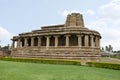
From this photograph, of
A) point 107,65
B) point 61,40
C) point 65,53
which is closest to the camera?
point 107,65

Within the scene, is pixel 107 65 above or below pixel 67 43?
below

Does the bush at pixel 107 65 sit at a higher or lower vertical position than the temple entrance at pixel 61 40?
lower

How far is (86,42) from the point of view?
3400 centimetres

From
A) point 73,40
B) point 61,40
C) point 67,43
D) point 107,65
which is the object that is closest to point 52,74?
point 107,65

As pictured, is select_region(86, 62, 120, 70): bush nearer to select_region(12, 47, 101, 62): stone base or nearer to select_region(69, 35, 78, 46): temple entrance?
select_region(12, 47, 101, 62): stone base

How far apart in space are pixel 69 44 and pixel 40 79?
2407 cm

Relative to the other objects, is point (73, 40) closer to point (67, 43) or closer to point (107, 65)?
point (67, 43)

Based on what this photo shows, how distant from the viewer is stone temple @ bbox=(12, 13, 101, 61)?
32969 mm

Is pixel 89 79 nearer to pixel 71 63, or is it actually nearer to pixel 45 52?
pixel 71 63

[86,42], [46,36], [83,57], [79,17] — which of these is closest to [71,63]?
[83,57]

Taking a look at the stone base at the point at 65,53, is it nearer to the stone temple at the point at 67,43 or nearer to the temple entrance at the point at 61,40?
the stone temple at the point at 67,43

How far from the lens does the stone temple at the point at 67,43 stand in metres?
33.0

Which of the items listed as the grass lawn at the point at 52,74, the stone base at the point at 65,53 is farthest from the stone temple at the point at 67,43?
the grass lawn at the point at 52,74

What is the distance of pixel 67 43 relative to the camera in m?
34.3
